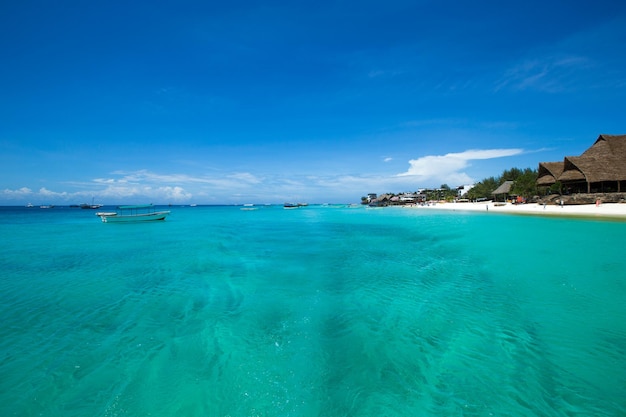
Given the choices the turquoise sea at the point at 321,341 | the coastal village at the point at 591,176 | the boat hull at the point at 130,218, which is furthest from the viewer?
the boat hull at the point at 130,218

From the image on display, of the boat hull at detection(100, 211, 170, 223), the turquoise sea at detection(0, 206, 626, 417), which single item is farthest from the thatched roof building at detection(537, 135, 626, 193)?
the boat hull at detection(100, 211, 170, 223)

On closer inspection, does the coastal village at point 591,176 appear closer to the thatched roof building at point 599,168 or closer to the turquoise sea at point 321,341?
the thatched roof building at point 599,168

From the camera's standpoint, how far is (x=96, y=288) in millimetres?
8500

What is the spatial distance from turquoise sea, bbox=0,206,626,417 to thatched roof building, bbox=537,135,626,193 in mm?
32542

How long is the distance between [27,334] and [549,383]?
917cm

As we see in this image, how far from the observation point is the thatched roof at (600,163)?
32.4m

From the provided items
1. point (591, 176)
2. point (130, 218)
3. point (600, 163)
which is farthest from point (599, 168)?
point (130, 218)

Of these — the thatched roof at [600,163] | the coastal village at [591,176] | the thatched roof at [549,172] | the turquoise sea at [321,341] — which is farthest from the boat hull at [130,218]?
the thatched roof at [549,172]

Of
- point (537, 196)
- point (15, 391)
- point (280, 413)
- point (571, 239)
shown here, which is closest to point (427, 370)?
point (280, 413)

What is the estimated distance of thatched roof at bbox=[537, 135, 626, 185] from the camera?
3238 centimetres

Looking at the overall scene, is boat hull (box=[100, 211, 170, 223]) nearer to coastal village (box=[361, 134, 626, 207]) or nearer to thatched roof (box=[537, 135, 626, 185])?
coastal village (box=[361, 134, 626, 207])

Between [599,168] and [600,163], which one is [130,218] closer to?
[599,168]

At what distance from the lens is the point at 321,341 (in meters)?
4.96

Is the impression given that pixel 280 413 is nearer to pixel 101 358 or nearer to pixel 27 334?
pixel 101 358
